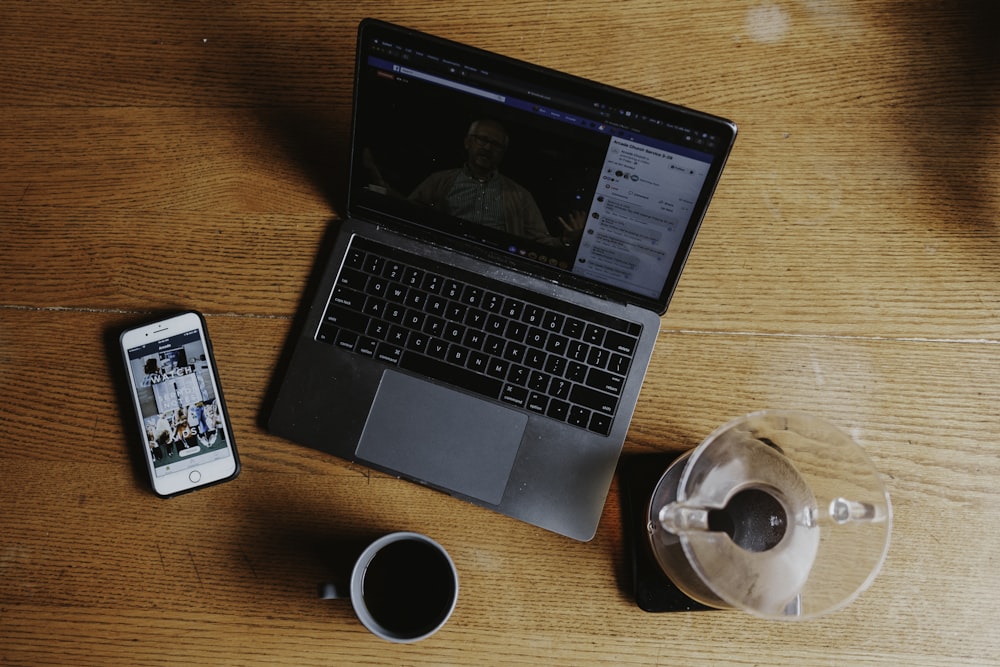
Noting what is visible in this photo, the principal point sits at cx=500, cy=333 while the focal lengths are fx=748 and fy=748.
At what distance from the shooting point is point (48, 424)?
2.64ft

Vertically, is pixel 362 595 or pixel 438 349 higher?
pixel 438 349

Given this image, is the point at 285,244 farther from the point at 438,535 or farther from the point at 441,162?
the point at 438,535

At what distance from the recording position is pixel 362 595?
0.73 metres

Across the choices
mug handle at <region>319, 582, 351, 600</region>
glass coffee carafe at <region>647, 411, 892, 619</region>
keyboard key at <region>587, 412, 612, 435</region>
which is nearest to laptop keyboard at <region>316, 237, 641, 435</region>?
keyboard key at <region>587, 412, 612, 435</region>

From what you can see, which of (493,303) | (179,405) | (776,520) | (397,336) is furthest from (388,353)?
(776,520)

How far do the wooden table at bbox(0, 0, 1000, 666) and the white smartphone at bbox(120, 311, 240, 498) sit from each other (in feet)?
0.06

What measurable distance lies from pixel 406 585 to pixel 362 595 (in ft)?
0.14

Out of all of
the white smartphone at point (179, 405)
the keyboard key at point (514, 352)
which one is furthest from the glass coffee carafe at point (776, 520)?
the white smartphone at point (179, 405)

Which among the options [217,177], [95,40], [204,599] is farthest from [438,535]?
[95,40]

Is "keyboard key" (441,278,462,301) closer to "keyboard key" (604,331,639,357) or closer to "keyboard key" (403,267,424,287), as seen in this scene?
"keyboard key" (403,267,424,287)

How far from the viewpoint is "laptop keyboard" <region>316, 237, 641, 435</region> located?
0.78 meters

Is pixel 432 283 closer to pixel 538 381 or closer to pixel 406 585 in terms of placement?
pixel 538 381

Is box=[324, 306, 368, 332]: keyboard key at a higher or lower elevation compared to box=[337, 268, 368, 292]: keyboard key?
lower

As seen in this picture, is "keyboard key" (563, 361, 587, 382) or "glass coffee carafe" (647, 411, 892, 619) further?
"keyboard key" (563, 361, 587, 382)
